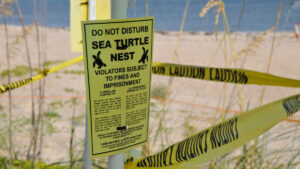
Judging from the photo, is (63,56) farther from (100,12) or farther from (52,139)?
(100,12)

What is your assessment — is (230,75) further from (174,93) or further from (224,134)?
(174,93)

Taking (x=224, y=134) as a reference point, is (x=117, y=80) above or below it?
above

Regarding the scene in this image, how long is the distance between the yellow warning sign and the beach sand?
0.67 m

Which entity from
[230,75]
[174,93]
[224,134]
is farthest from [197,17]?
[224,134]

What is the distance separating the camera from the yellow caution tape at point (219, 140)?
900mm

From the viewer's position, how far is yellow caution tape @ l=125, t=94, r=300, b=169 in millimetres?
900

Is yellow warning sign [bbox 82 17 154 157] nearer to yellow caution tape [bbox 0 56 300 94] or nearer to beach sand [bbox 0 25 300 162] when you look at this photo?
yellow caution tape [bbox 0 56 300 94]

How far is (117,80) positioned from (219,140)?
0.32 m

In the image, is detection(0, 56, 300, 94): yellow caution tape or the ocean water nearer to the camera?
detection(0, 56, 300, 94): yellow caution tape

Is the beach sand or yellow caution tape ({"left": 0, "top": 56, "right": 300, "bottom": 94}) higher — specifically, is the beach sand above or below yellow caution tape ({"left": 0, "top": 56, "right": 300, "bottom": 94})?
below

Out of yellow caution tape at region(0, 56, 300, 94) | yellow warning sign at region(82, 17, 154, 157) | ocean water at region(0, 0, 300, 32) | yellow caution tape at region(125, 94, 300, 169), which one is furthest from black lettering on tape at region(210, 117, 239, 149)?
ocean water at region(0, 0, 300, 32)

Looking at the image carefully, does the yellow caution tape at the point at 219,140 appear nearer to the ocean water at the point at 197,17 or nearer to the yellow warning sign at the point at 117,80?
the yellow warning sign at the point at 117,80

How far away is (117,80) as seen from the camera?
846 mm

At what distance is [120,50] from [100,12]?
19.1 inches
